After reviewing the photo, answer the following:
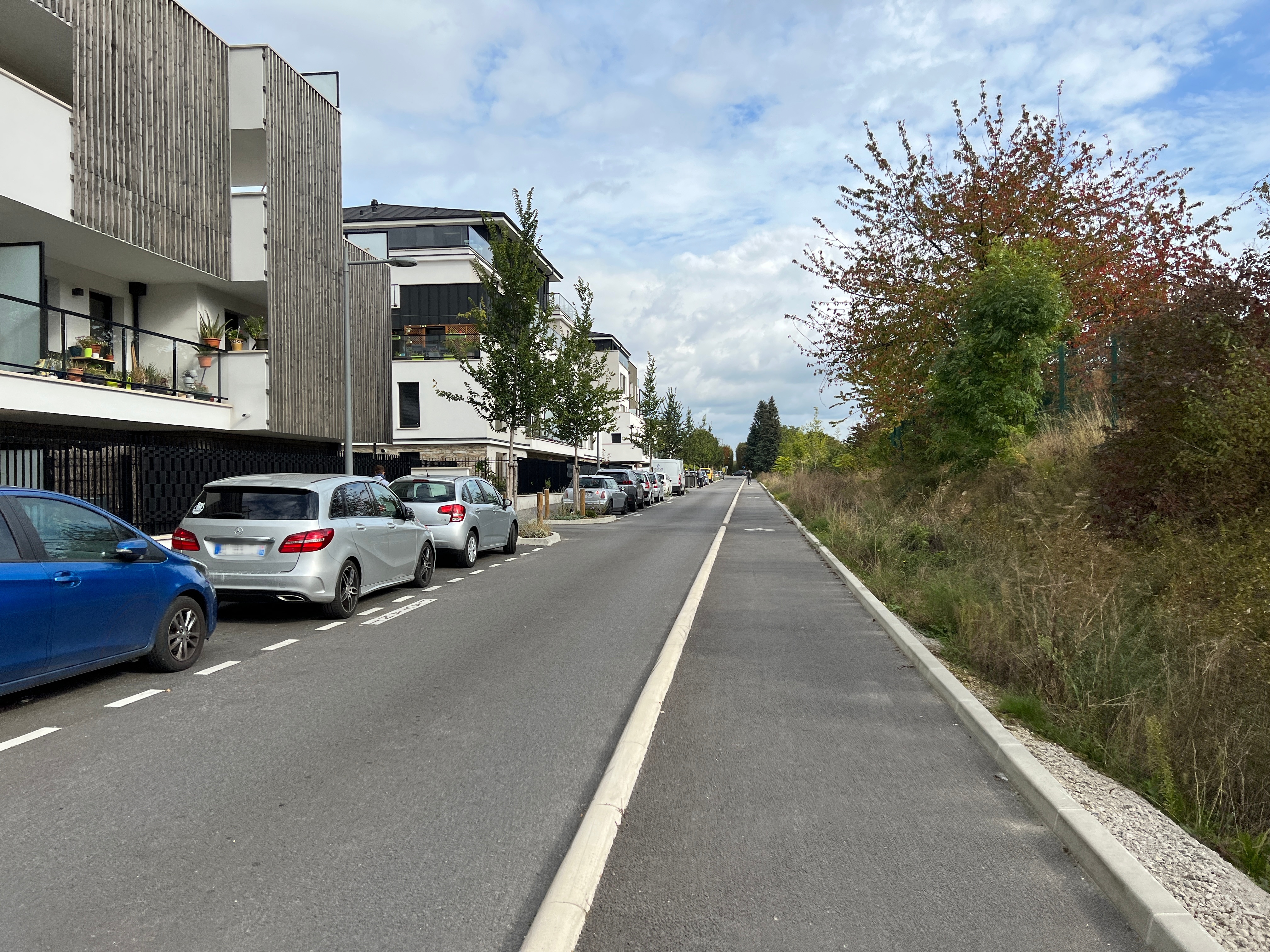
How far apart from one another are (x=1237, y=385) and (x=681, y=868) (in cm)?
597

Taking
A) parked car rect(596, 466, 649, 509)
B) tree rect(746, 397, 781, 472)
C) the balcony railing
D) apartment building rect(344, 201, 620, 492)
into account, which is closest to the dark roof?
apartment building rect(344, 201, 620, 492)

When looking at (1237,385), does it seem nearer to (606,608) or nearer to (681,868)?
(681,868)

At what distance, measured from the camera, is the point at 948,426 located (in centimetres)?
1656

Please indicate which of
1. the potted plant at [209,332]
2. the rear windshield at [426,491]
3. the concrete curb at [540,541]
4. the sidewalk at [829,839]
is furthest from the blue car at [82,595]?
the potted plant at [209,332]

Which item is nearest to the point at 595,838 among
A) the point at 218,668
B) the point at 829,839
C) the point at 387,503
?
the point at 829,839

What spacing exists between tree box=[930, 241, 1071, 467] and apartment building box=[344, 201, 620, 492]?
51.7 ft

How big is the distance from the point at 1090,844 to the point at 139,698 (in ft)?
20.4

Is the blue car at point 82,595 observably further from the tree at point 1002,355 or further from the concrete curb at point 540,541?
the concrete curb at point 540,541

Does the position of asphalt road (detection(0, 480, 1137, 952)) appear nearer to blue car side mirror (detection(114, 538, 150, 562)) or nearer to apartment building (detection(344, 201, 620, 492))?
blue car side mirror (detection(114, 538, 150, 562))

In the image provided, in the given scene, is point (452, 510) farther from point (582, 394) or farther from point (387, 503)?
point (582, 394)

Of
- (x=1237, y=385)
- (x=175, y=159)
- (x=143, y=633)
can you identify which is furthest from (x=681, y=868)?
(x=175, y=159)

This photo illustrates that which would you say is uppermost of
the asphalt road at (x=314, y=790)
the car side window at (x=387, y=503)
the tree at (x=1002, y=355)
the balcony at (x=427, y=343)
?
the balcony at (x=427, y=343)

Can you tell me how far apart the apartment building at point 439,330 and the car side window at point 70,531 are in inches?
860

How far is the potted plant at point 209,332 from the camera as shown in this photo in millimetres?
19969
